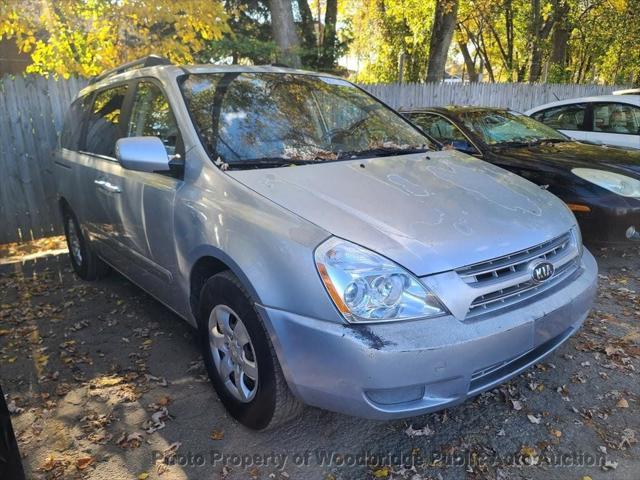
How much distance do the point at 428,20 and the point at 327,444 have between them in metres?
19.6

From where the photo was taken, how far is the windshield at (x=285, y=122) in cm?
299

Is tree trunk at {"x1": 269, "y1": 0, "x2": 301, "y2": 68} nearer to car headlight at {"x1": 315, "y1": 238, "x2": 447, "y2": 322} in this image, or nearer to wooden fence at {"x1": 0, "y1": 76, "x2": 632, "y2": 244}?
wooden fence at {"x1": 0, "y1": 76, "x2": 632, "y2": 244}

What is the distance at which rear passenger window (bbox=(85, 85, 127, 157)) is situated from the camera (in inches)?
155

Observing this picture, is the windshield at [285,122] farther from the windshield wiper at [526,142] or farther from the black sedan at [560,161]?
the windshield wiper at [526,142]

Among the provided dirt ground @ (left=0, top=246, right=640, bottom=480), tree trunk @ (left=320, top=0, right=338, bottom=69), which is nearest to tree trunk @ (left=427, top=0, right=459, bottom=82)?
tree trunk @ (left=320, top=0, right=338, bottom=69)

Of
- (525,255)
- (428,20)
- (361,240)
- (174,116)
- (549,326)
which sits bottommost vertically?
(549,326)

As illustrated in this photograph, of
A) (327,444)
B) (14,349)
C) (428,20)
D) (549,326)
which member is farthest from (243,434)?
(428,20)

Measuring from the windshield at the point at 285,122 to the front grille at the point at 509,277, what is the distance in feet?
3.99

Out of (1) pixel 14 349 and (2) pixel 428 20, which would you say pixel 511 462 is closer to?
(1) pixel 14 349

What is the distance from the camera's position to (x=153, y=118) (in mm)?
3436

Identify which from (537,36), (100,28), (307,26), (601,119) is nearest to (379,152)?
(601,119)

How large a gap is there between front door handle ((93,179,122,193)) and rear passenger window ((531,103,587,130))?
650cm

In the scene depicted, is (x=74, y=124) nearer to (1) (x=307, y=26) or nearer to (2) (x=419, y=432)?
(2) (x=419, y=432)

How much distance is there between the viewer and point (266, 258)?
91.6 inches
